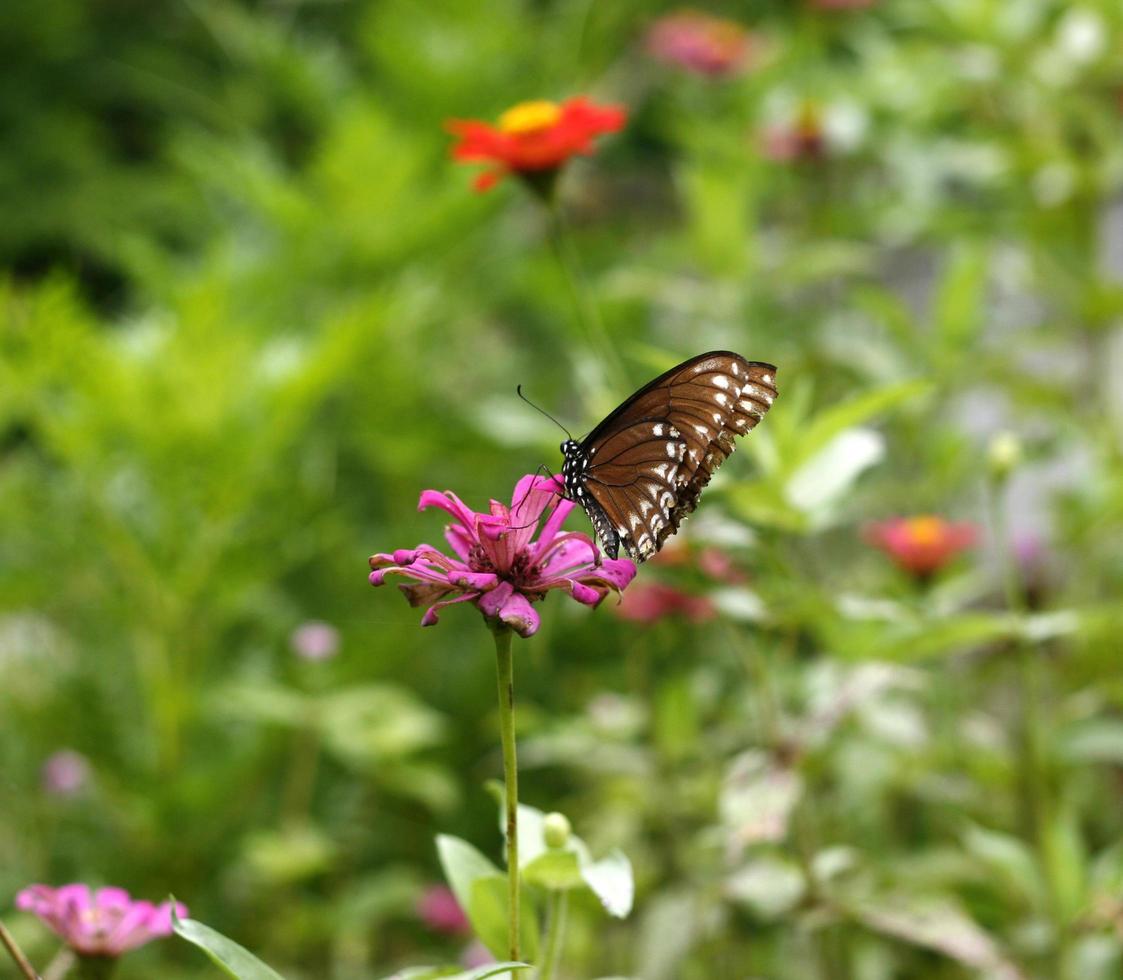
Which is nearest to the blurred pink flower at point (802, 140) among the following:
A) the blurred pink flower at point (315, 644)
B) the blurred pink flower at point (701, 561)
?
the blurred pink flower at point (701, 561)

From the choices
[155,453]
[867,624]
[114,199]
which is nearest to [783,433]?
[867,624]

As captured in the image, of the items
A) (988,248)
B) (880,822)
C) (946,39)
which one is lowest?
(880,822)

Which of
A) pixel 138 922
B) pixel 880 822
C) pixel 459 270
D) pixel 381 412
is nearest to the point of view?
pixel 138 922

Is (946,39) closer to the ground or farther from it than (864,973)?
farther from it

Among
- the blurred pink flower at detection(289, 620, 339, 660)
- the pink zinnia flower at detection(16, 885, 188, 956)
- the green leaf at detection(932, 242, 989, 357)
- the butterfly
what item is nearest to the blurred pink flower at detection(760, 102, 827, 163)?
the green leaf at detection(932, 242, 989, 357)

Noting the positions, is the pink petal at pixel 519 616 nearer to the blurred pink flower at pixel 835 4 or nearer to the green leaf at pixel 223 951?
the green leaf at pixel 223 951

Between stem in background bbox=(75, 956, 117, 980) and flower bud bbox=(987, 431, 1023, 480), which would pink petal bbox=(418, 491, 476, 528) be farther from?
flower bud bbox=(987, 431, 1023, 480)

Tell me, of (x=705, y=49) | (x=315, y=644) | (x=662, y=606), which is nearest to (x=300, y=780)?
(x=315, y=644)

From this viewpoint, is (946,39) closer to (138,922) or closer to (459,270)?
(459,270)
